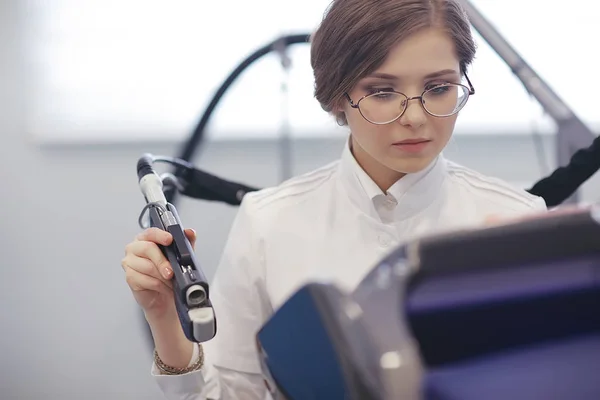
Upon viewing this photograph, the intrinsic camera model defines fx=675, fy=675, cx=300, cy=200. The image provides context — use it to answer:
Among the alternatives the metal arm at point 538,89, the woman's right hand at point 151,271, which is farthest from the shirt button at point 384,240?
the metal arm at point 538,89

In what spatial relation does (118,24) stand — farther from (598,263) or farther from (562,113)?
(598,263)

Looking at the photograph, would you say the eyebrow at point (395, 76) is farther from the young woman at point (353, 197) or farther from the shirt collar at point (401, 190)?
the shirt collar at point (401, 190)

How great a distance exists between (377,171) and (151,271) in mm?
444

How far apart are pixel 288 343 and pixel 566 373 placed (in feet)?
0.58

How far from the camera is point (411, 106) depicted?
93cm

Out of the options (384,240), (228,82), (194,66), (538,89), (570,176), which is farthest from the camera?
(194,66)

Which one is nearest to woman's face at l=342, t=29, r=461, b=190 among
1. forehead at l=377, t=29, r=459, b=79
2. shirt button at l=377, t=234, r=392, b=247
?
forehead at l=377, t=29, r=459, b=79

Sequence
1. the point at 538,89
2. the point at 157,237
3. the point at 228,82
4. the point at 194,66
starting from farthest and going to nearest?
1. the point at 194,66
2. the point at 228,82
3. the point at 538,89
4. the point at 157,237

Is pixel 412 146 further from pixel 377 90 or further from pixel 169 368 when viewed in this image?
pixel 169 368

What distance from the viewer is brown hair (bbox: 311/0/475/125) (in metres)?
0.96

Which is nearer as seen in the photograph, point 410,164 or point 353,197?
point 410,164

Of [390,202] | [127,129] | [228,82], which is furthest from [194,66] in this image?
[390,202]

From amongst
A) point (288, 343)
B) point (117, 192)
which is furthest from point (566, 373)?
point (117, 192)

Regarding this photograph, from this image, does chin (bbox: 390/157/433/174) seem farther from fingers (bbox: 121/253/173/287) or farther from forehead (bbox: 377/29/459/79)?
fingers (bbox: 121/253/173/287)
